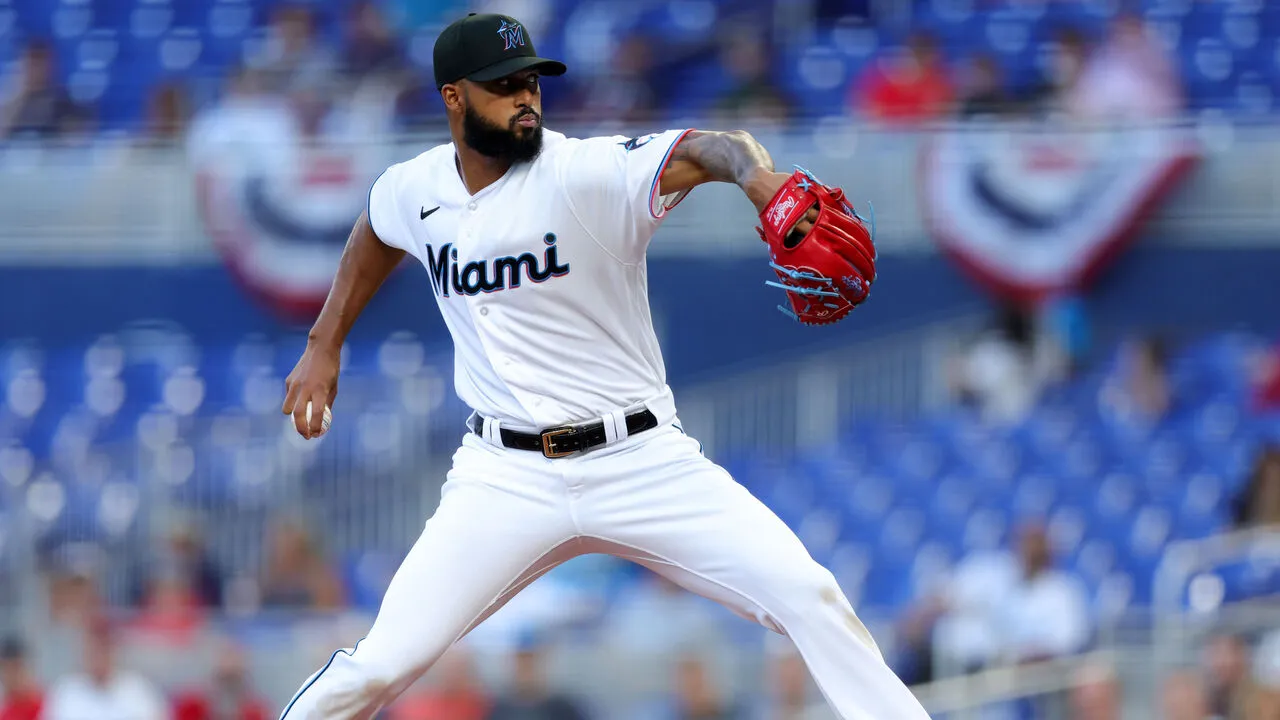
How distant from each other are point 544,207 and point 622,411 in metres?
0.52

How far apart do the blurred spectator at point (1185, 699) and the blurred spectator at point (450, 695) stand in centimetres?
276

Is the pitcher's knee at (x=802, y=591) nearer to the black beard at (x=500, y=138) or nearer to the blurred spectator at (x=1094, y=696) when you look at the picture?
the black beard at (x=500, y=138)

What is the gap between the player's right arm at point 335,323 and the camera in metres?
4.76

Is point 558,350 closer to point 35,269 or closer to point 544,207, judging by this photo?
point 544,207

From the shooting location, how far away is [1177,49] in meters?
11.8

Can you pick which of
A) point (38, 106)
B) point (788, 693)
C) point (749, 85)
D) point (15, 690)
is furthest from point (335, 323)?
point (38, 106)

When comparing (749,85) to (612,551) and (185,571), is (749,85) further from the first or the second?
(612,551)

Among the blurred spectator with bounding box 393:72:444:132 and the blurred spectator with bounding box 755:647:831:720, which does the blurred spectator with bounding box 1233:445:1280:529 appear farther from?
the blurred spectator with bounding box 393:72:444:132

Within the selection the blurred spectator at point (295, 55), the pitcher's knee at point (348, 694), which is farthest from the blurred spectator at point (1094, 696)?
the blurred spectator at point (295, 55)

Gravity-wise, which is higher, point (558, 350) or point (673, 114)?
point (558, 350)

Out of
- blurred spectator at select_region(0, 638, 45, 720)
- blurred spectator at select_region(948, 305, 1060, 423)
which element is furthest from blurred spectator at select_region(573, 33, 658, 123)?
blurred spectator at select_region(0, 638, 45, 720)

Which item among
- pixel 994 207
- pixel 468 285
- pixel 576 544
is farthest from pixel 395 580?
pixel 994 207

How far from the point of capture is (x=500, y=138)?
4473mm

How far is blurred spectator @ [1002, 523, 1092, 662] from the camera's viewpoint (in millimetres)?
8211
